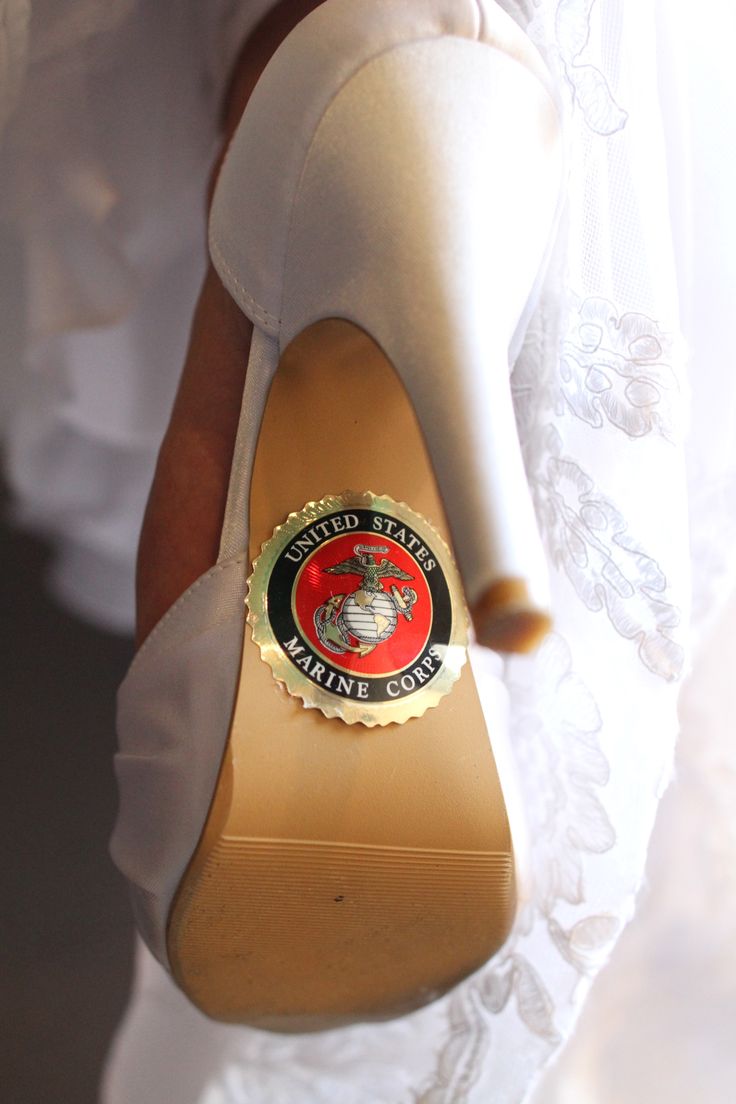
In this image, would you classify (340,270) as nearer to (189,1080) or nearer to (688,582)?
(688,582)

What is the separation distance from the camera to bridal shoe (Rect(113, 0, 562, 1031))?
1.43ft

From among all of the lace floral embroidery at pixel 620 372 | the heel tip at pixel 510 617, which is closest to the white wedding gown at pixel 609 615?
the lace floral embroidery at pixel 620 372

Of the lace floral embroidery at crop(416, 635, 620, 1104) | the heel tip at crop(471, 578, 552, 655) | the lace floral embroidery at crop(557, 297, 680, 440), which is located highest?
the lace floral embroidery at crop(557, 297, 680, 440)

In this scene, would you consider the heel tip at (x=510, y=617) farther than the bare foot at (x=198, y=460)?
No

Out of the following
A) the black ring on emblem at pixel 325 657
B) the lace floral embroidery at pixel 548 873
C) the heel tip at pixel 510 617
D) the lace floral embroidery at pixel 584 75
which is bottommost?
the lace floral embroidery at pixel 548 873

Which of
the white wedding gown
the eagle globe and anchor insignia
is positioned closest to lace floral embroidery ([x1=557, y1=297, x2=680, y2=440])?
the white wedding gown

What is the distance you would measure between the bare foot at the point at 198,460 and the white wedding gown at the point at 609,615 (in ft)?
0.46

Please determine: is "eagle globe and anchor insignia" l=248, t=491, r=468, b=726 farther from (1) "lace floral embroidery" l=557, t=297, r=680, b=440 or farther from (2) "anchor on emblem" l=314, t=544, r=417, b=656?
(1) "lace floral embroidery" l=557, t=297, r=680, b=440

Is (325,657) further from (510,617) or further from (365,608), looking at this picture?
(510,617)

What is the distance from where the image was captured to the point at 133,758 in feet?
1.68

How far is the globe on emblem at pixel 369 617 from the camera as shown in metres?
0.49

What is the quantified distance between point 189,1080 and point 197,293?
0.49 m

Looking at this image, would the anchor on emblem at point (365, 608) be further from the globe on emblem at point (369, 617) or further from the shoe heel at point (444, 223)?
the shoe heel at point (444, 223)

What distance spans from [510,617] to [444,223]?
172 millimetres
